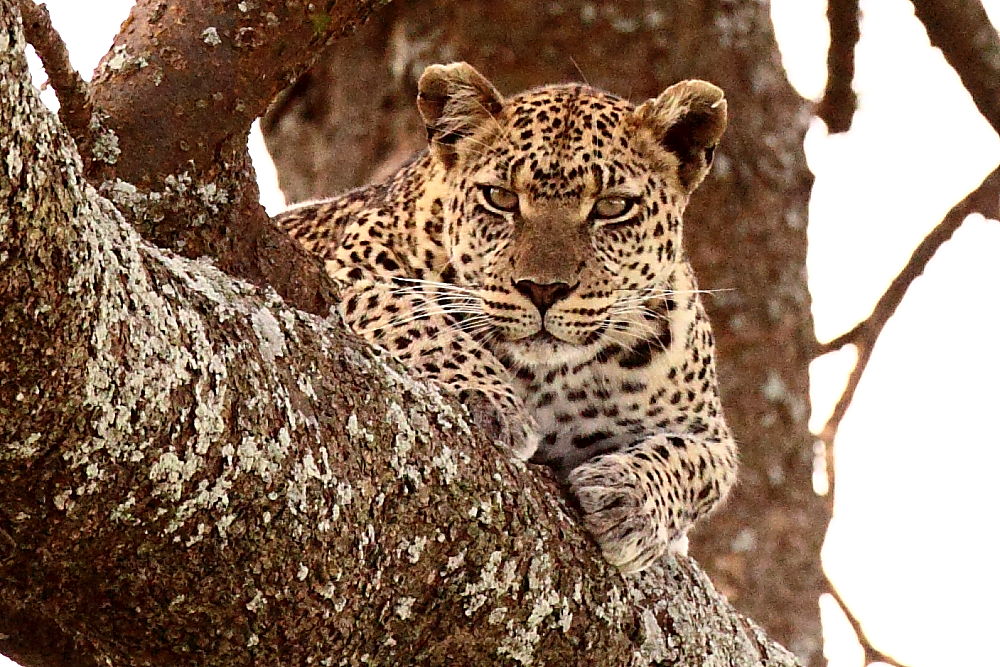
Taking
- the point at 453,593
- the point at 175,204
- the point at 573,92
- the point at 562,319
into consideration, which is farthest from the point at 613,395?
the point at 175,204

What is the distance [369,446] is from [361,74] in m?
4.02

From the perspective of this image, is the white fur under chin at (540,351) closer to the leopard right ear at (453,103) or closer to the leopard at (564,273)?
the leopard at (564,273)

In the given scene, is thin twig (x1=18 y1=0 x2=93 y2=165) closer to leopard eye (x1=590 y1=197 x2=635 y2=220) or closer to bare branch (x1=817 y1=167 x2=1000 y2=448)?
leopard eye (x1=590 y1=197 x2=635 y2=220)

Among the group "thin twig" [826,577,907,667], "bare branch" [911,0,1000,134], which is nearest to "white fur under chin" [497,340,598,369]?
"thin twig" [826,577,907,667]

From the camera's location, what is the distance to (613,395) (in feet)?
17.1

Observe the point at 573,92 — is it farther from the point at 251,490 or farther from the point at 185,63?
the point at 251,490

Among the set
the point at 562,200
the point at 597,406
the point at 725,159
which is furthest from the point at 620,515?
the point at 725,159

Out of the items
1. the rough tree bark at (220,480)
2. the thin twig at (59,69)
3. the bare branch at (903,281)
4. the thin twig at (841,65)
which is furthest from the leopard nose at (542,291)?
the thin twig at (841,65)

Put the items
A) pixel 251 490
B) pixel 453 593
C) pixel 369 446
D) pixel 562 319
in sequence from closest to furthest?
pixel 251 490 → pixel 369 446 → pixel 453 593 → pixel 562 319

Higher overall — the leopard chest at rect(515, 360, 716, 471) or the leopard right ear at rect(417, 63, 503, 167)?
the leopard right ear at rect(417, 63, 503, 167)

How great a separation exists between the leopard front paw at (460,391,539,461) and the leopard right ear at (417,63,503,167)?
1.15m

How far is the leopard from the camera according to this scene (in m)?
4.91

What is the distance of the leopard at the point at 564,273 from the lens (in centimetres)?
491

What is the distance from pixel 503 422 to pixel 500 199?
38.8 inches
